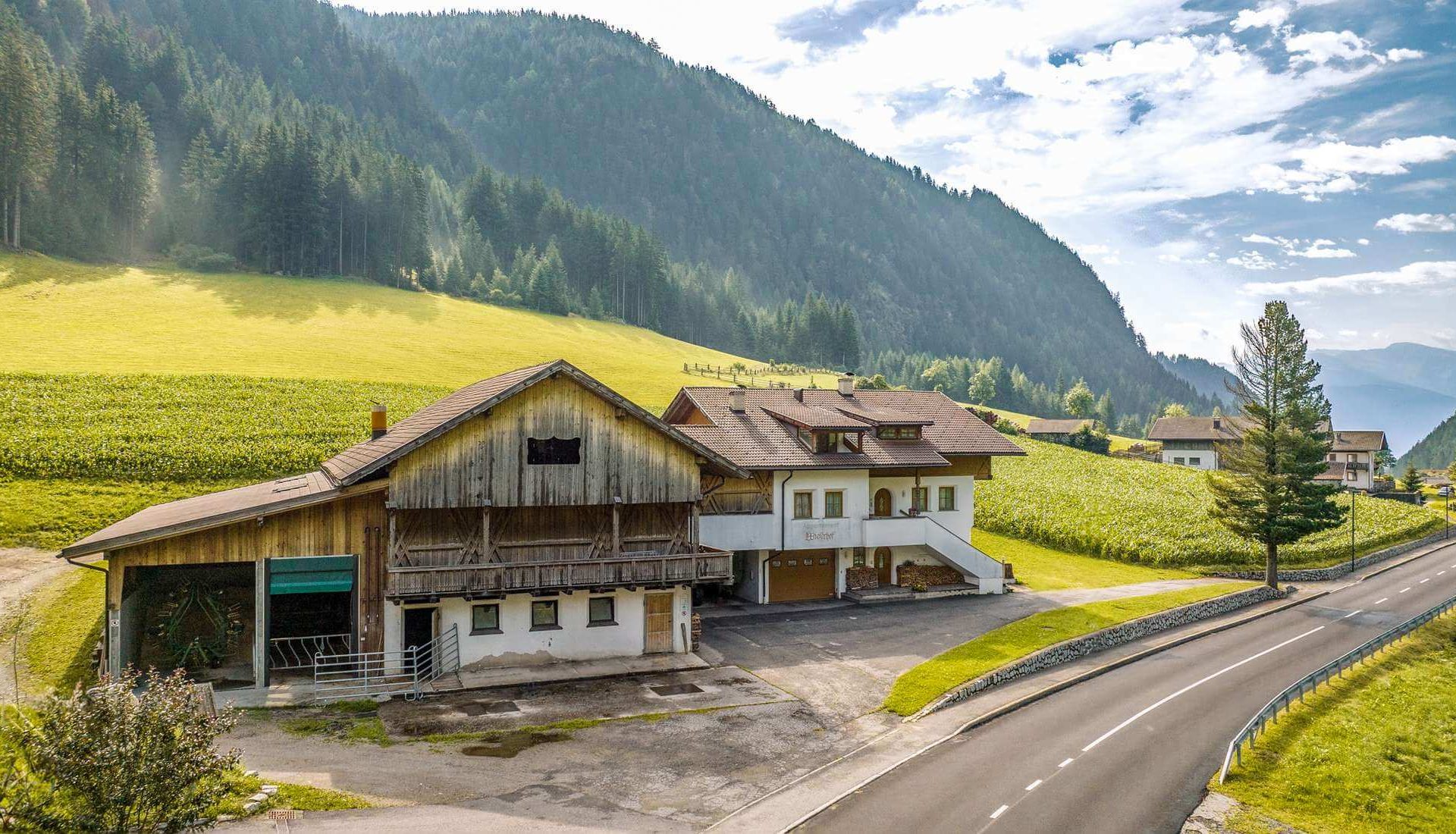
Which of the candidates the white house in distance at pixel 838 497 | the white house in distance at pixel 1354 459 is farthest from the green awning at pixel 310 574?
the white house in distance at pixel 1354 459

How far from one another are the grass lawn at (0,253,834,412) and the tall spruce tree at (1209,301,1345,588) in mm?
49177

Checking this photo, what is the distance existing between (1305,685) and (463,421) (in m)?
27.7

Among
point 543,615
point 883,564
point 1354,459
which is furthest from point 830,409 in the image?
point 1354,459

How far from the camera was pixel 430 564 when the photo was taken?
29969 mm

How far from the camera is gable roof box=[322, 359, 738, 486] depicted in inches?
1101

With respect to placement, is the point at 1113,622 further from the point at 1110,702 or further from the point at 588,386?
the point at 588,386

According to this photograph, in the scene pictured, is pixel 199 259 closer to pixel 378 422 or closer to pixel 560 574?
pixel 378 422

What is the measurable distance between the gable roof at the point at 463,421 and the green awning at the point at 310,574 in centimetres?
258

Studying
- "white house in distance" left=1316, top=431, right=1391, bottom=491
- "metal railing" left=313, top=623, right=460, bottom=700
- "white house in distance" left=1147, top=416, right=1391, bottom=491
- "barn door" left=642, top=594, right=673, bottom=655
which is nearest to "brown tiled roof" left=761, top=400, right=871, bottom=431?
"barn door" left=642, top=594, right=673, bottom=655

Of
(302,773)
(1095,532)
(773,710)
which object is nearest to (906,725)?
(773,710)

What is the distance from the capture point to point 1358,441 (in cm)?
12019

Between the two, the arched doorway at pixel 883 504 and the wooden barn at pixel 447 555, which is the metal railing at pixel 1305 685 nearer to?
the wooden barn at pixel 447 555

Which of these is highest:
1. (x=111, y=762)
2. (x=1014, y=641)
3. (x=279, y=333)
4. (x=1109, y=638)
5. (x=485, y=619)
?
(x=279, y=333)

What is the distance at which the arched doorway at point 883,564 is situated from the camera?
46750mm
